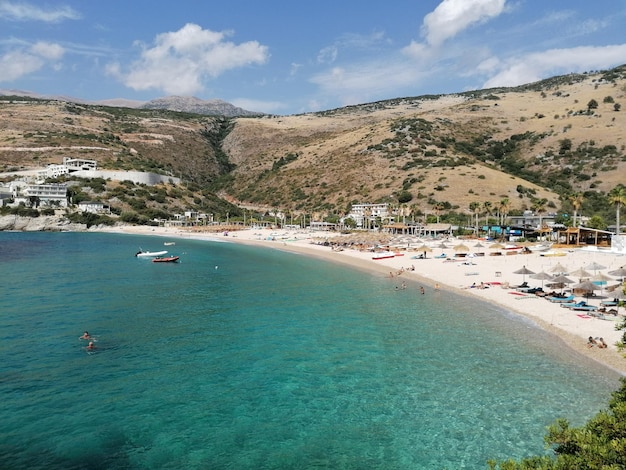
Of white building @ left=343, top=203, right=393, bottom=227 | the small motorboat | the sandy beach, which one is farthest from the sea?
white building @ left=343, top=203, right=393, bottom=227

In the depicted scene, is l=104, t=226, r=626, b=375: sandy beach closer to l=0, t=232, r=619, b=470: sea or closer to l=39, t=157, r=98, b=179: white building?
l=0, t=232, r=619, b=470: sea

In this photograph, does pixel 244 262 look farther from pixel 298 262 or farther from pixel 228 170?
pixel 228 170

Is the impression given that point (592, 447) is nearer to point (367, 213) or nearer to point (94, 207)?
point (367, 213)

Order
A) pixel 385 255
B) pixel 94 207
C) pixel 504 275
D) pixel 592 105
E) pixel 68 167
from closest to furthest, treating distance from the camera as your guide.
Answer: pixel 504 275 → pixel 385 255 → pixel 94 207 → pixel 68 167 → pixel 592 105

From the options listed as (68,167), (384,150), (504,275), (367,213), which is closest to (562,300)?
(504,275)

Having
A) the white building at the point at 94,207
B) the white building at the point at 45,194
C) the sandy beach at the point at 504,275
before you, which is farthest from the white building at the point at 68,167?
the sandy beach at the point at 504,275

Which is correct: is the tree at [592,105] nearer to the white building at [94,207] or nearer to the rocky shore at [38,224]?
the white building at [94,207]
